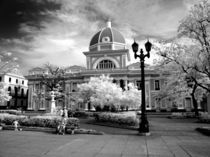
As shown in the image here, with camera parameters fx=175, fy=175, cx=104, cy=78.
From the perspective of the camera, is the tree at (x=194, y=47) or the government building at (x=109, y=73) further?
the government building at (x=109, y=73)

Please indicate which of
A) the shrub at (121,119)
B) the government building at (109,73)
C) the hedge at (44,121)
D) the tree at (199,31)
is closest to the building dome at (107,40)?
the government building at (109,73)

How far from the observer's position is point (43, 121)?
13.9 m

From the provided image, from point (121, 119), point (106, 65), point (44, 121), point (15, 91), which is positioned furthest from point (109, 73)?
point (15, 91)

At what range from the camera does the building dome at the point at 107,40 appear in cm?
4953

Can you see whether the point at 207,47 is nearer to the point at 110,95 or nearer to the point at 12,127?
the point at 110,95

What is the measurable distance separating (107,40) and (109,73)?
33.8 ft

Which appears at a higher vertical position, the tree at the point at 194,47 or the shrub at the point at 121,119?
the tree at the point at 194,47

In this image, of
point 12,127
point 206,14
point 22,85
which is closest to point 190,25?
point 206,14

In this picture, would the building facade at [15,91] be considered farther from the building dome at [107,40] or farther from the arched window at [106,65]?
the arched window at [106,65]

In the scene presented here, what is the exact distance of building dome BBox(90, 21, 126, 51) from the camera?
163ft

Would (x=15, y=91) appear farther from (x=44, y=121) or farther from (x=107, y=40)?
(x=44, y=121)

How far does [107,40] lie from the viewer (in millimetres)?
49844

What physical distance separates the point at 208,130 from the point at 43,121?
12147mm


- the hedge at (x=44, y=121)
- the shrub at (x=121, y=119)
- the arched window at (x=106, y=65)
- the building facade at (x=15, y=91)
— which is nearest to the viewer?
the hedge at (x=44, y=121)
